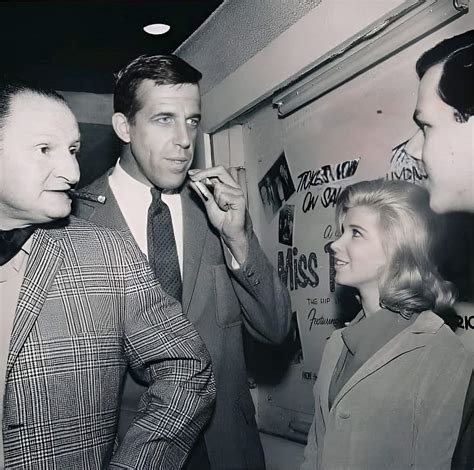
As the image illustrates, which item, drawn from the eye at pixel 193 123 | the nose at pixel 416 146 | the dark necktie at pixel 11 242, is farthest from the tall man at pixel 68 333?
the nose at pixel 416 146

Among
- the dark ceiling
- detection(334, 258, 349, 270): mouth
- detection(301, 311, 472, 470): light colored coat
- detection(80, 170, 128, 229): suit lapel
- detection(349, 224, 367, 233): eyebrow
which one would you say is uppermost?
the dark ceiling

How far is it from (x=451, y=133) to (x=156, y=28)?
2.18 ft

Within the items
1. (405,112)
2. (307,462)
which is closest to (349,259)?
(405,112)

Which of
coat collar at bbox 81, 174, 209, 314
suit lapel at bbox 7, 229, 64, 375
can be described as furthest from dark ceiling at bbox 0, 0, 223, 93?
suit lapel at bbox 7, 229, 64, 375

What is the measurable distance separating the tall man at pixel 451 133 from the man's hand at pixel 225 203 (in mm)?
365

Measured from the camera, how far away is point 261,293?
107cm

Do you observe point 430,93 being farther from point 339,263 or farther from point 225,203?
point 225,203

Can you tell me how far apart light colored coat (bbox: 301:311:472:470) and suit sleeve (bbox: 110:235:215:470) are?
23 centimetres

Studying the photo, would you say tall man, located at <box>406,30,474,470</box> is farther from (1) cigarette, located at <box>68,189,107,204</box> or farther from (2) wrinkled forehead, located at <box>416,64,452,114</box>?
(1) cigarette, located at <box>68,189,107,204</box>

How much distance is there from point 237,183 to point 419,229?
→ 16.0 inches

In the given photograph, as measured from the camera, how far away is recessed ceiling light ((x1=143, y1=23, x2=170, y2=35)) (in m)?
1.15

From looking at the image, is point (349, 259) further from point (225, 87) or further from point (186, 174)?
point (225, 87)

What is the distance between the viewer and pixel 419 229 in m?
0.82

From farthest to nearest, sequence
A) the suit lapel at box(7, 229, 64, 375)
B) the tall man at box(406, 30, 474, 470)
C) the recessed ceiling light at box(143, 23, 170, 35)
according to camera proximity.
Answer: the recessed ceiling light at box(143, 23, 170, 35)
the suit lapel at box(7, 229, 64, 375)
the tall man at box(406, 30, 474, 470)
